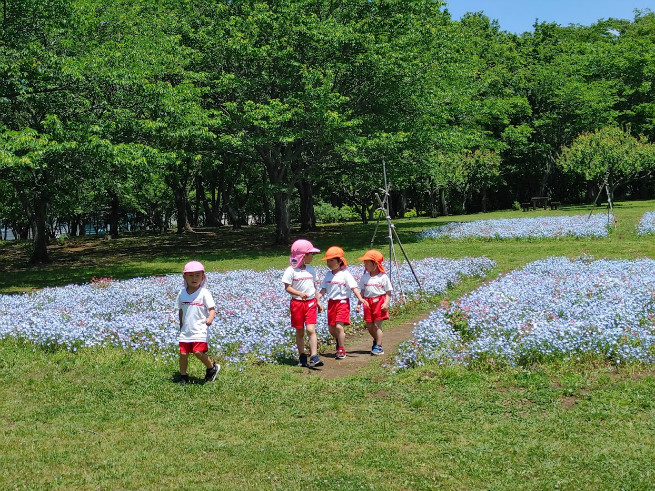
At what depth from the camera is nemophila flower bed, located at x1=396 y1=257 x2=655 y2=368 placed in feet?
25.9

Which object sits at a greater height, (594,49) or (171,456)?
(594,49)

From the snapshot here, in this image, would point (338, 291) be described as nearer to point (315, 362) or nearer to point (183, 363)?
point (315, 362)

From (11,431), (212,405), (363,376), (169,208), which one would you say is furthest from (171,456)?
(169,208)

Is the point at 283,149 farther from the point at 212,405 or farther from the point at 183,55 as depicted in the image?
the point at 212,405

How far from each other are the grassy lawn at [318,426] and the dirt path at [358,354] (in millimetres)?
298

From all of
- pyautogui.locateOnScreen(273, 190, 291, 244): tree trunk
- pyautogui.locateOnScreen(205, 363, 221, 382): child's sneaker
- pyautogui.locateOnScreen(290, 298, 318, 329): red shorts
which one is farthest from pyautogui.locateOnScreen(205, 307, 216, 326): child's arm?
pyautogui.locateOnScreen(273, 190, 291, 244): tree trunk

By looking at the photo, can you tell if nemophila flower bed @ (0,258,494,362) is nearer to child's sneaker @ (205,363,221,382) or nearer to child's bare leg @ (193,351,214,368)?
child's sneaker @ (205,363,221,382)

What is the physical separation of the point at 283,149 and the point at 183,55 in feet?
25.3

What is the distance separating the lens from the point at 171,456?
550cm

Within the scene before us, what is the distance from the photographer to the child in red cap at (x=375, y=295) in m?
8.90

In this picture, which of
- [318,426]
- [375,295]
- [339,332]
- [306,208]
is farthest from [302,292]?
[306,208]

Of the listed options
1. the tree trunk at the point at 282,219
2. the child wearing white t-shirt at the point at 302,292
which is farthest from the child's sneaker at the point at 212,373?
the tree trunk at the point at 282,219

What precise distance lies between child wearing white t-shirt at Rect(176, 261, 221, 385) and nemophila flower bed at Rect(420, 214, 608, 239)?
67.4 ft

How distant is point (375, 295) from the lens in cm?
895
